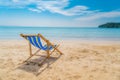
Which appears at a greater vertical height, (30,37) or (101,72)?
(30,37)

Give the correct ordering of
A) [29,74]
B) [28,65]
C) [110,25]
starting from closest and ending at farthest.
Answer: [29,74]
[28,65]
[110,25]

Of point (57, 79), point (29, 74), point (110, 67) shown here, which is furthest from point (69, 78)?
point (110, 67)

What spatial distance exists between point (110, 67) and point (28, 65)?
7.98 ft

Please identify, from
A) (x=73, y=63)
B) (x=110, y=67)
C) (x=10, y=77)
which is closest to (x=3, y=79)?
(x=10, y=77)

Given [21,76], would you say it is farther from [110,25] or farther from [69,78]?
[110,25]

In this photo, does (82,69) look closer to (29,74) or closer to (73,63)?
(73,63)

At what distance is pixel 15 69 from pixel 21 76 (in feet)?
1.92

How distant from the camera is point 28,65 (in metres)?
4.24

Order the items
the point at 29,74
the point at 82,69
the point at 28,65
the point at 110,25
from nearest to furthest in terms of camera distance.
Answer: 1. the point at 29,74
2. the point at 82,69
3. the point at 28,65
4. the point at 110,25

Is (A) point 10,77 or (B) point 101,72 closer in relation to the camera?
(A) point 10,77

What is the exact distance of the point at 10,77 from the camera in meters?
3.31

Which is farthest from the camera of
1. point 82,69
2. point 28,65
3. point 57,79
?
point 28,65

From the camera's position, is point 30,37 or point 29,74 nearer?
point 29,74

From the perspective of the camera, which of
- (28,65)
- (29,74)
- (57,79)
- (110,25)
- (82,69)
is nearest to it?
(57,79)
